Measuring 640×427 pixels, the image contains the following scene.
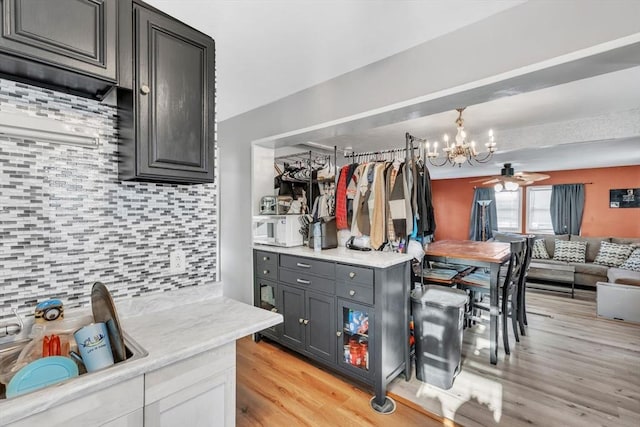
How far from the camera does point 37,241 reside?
3.71 feet

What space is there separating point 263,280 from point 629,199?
6833 mm

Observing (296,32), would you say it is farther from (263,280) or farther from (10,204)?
(263,280)

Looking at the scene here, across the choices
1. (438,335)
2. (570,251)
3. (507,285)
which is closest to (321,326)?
(438,335)

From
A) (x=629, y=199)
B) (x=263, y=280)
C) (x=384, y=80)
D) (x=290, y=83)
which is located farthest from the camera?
(x=629, y=199)

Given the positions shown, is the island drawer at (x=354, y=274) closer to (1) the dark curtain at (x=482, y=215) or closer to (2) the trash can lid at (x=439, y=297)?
(2) the trash can lid at (x=439, y=297)

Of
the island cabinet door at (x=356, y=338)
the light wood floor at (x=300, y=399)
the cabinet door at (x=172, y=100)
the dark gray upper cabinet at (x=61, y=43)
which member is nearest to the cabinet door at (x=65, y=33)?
the dark gray upper cabinet at (x=61, y=43)

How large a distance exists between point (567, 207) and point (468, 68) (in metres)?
6.23

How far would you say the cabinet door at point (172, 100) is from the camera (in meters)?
1.18

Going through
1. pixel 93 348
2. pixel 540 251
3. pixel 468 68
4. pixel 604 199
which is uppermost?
pixel 468 68

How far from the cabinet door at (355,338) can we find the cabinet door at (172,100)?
1424mm

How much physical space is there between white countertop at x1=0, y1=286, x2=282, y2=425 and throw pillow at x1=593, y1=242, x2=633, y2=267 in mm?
6221

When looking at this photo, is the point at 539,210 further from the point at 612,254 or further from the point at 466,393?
the point at 466,393

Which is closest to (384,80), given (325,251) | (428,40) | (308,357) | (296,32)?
(428,40)

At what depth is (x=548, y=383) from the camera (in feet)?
7.67
